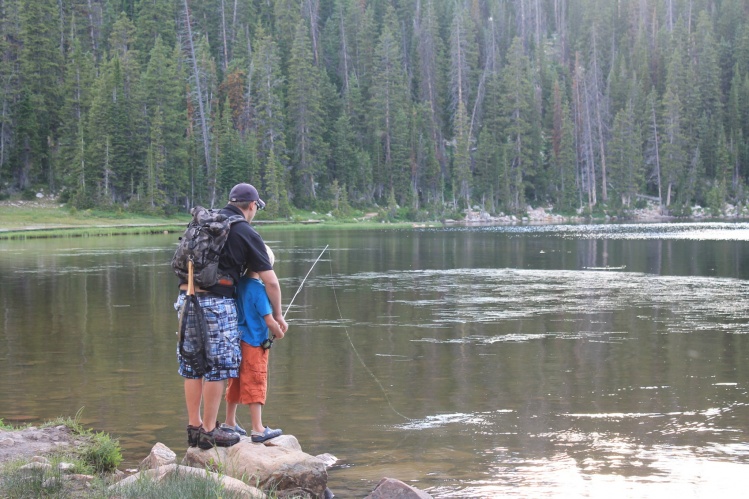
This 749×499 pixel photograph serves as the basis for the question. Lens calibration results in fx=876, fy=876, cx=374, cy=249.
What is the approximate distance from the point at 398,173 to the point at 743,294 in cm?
7419

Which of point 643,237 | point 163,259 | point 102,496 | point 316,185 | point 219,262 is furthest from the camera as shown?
point 316,185

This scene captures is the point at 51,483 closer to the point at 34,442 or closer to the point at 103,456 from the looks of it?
the point at 103,456

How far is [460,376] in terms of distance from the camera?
12.4m

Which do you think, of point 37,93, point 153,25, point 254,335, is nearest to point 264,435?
point 254,335

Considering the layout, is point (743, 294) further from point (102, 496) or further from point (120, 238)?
point (120, 238)

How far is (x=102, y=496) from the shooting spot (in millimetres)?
5754

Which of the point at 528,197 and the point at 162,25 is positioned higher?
the point at 162,25

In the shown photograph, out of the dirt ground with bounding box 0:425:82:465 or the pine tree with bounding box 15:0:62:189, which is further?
the pine tree with bounding box 15:0:62:189

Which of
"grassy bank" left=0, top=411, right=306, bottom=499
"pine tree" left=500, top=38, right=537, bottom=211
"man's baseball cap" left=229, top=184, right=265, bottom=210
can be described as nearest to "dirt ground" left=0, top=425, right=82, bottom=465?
"grassy bank" left=0, top=411, right=306, bottom=499

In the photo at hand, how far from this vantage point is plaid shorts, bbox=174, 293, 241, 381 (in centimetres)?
711

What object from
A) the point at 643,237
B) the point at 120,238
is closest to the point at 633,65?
the point at 643,237

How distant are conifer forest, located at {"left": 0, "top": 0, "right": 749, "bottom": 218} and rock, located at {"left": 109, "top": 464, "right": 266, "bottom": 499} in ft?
213

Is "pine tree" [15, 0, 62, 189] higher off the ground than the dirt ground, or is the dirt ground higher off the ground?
"pine tree" [15, 0, 62, 189]

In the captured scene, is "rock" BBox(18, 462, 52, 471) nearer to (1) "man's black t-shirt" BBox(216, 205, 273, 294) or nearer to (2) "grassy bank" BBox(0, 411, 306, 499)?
(2) "grassy bank" BBox(0, 411, 306, 499)
